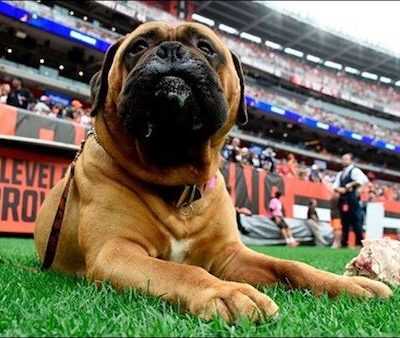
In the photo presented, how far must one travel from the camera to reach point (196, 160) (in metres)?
2.42

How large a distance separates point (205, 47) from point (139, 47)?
0.30m

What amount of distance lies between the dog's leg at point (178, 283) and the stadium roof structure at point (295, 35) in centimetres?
3541

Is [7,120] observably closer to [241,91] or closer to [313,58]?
[241,91]

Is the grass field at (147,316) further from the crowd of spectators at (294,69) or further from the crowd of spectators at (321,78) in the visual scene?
the crowd of spectators at (321,78)

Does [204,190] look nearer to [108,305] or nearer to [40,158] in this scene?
[108,305]

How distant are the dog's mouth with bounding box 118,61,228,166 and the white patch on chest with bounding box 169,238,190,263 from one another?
432 mm

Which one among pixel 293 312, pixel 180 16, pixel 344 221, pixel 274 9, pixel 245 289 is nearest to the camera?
pixel 245 289

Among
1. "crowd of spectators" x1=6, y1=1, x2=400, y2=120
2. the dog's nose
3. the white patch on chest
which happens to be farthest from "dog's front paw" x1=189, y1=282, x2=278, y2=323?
"crowd of spectators" x1=6, y1=1, x2=400, y2=120

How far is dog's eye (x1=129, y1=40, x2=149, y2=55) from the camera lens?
2.43m

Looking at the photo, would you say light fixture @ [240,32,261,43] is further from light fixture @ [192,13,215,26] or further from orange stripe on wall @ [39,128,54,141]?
orange stripe on wall @ [39,128,54,141]

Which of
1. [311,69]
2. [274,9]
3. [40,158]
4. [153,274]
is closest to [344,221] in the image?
[40,158]

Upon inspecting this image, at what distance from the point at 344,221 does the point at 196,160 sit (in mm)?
8646

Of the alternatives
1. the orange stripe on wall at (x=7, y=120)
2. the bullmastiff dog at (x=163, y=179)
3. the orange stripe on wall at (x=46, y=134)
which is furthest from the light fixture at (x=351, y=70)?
the bullmastiff dog at (x=163, y=179)

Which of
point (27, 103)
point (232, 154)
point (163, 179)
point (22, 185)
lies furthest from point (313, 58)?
point (163, 179)
